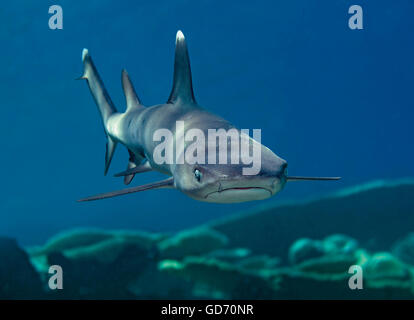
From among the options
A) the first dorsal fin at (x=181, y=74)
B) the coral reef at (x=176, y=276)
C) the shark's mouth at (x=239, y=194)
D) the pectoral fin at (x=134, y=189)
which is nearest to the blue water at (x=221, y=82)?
the coral reef at (x=176, y=276)

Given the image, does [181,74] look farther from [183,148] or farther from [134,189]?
[134,189]

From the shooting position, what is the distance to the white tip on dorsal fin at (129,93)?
537 centimetres

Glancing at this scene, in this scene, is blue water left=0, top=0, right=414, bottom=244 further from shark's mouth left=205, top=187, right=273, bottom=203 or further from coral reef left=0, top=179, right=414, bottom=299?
shark's mouth left=205, top=187, right=273, bottom=203

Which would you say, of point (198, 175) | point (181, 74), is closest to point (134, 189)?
point (198, 175)

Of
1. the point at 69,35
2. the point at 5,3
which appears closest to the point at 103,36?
the point at 69,35

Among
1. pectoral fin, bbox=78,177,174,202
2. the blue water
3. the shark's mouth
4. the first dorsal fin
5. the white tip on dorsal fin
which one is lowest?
the shark's mouth

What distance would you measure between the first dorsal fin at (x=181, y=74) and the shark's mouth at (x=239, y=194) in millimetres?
1541

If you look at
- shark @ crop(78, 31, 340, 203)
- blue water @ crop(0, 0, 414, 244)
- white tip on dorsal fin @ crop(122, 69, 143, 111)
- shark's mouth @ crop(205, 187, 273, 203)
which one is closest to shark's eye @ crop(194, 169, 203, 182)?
shark @ crop(78, 31, 340, 203)

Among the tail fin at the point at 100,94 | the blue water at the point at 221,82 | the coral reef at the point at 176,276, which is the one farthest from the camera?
the blue water at the point at 221,82

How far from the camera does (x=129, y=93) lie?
5.47m

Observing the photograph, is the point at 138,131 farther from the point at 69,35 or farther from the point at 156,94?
the point at 156,94

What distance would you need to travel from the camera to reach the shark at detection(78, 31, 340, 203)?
9.34 feet

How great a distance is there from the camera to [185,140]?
3617 millimetres

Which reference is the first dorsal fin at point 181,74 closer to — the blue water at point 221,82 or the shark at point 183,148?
the shark at point 183,148
